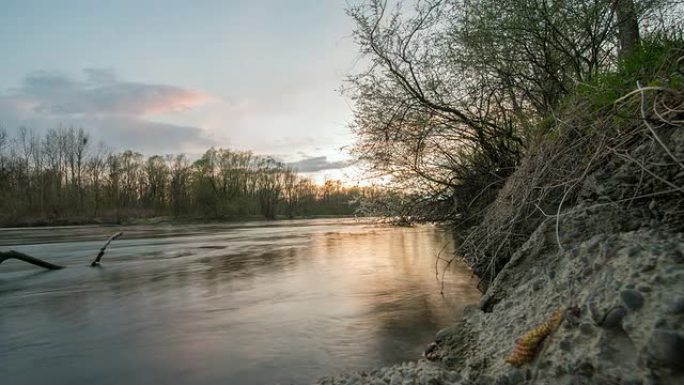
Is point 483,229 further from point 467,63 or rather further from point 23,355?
point 23,355

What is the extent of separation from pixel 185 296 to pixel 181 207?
217 ft

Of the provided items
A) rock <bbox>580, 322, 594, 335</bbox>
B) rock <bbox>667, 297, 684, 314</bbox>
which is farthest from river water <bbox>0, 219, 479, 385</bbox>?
rock <bbox>667, 297, 684, 314</bbox>

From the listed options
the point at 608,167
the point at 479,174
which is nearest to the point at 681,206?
the point at 608,167

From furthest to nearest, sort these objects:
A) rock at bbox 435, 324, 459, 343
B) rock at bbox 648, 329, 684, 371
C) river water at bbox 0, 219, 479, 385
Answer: river water at bbox 0, 219, 479, 385
rock at bbox 435, 324, 459, 343
rock at bbox 648, 329, 684, 371

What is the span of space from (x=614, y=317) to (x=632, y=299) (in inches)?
5.4

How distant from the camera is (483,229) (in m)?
6.26

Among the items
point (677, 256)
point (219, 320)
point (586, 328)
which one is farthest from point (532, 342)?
Result: point (219, 320)

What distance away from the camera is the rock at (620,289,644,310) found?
7.83 ft

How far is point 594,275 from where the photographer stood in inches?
117

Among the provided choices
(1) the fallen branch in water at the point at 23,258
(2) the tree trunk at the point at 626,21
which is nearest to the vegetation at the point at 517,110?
(2) the tree trunk at the point at 626,21

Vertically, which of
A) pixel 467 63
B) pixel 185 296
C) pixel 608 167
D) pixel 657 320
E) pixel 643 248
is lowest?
pixel 185 296

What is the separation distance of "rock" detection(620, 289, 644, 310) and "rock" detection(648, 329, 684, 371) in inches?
8.3

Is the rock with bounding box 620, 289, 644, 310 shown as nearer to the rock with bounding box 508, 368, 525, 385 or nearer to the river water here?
the rock with bounding box 508, 368, 525, 385

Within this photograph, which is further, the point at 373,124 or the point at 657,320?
the point at 373,124
